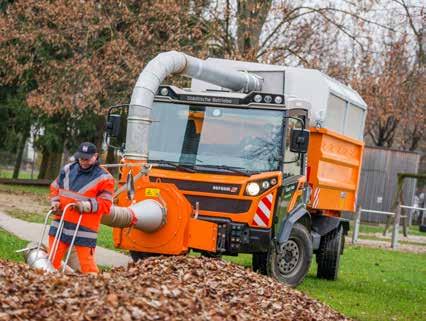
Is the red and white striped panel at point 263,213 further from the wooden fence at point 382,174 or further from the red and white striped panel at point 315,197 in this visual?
the wooden fence at point 382,174

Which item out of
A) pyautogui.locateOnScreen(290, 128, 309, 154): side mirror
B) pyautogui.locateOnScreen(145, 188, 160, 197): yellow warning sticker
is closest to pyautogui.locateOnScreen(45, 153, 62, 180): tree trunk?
pyautogui.locateOnScreen(145, 188, 160, 197): yellow warning sticker

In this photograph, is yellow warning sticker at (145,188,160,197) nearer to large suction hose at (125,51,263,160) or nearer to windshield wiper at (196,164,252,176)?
large suction hose at (125,51,263,160)

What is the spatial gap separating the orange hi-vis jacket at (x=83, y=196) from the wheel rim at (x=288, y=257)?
4.22 meters

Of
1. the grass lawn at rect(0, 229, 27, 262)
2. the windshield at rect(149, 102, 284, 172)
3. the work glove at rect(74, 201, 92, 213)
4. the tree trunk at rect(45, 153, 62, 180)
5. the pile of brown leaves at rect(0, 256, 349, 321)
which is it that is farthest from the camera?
the tree trunk at rect(45, 153, 62, 180)

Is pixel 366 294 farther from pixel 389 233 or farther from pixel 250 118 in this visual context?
pixel 389 233

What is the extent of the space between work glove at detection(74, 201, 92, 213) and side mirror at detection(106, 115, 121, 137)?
11.6 feet

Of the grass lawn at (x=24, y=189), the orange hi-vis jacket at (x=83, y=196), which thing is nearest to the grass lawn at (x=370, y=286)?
the orange hi-vis jacket at (x=83, y=196)

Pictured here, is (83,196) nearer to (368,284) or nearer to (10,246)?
(10,246)

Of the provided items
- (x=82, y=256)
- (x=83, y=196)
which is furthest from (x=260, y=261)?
(x=83, y=196)

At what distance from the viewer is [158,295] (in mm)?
7848

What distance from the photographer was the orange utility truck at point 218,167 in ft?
42.1

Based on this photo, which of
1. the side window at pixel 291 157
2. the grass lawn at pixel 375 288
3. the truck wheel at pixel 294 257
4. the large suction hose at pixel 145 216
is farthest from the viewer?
the truck wheel at pixel 294 257

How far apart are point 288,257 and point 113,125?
10.7 feet

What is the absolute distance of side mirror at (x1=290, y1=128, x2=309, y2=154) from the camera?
516 inches
